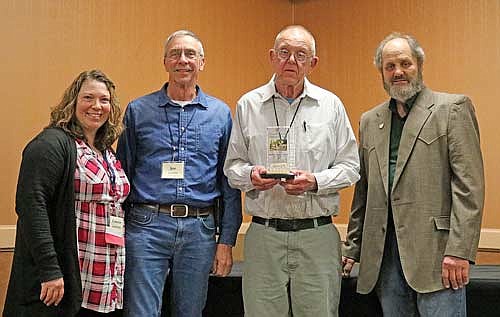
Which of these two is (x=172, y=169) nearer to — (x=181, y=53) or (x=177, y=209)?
(x=177, y=209)

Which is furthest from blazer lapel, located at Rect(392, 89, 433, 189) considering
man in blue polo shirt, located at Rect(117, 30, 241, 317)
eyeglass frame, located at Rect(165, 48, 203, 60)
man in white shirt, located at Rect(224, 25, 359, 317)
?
eyeglass frame, located at Rect(165, 48, 203, 60)

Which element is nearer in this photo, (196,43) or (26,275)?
(26,275)

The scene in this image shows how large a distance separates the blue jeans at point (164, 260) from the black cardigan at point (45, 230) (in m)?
0.28

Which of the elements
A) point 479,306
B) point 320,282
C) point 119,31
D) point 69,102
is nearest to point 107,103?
point 69,102

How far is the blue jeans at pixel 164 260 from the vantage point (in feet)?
8.79

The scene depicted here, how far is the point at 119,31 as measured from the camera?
4027mm

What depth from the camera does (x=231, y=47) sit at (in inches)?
182

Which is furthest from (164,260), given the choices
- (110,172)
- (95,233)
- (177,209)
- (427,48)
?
(427,48)

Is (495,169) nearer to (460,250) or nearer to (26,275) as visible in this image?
(460,250)

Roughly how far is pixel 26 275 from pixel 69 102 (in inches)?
28.4

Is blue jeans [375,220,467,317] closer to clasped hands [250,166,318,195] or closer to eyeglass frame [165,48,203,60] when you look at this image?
clasped hands [250,166,318,195]

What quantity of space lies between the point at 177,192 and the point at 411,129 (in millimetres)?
1012

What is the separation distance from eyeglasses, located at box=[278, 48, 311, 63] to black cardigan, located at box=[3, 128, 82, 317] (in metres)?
0.92

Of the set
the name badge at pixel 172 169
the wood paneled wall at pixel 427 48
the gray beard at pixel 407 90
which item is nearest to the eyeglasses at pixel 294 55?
the gray beard at pixel 407 90
